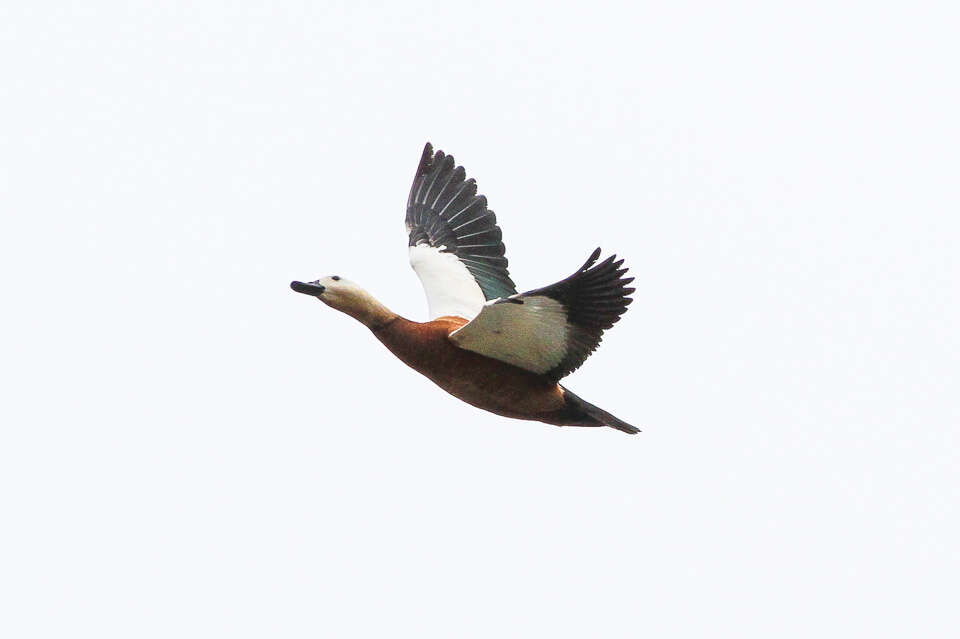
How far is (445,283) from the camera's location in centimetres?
1294

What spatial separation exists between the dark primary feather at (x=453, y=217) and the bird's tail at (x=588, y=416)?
81.3 inches

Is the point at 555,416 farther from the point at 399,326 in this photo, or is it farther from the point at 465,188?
the point at 465,188

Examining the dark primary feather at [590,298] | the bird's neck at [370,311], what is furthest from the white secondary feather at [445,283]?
the dark primary feather at [590,298]

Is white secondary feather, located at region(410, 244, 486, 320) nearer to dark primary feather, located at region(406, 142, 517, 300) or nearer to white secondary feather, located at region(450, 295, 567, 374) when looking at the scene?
dark primary feather, located at region(406, 142, 517, 300)

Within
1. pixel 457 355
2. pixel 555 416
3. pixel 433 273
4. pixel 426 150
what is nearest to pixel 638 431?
pixel 555 416

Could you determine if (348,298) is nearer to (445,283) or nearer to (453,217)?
(445,283)

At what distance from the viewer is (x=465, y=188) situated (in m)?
13.8

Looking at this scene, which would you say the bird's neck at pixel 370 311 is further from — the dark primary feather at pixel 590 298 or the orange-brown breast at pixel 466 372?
the dark primary feather at pixel 590 298

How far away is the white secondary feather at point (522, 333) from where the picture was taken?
10656 mm

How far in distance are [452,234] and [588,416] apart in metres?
2.78

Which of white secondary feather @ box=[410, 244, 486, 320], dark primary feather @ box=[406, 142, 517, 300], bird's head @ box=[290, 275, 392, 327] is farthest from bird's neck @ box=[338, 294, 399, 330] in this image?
dark primary feather @ box=[406, 142, 517, 300]

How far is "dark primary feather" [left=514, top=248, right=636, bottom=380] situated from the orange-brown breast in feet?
1.67

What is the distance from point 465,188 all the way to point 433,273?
1.11 m

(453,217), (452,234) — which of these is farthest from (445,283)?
(453,217)
